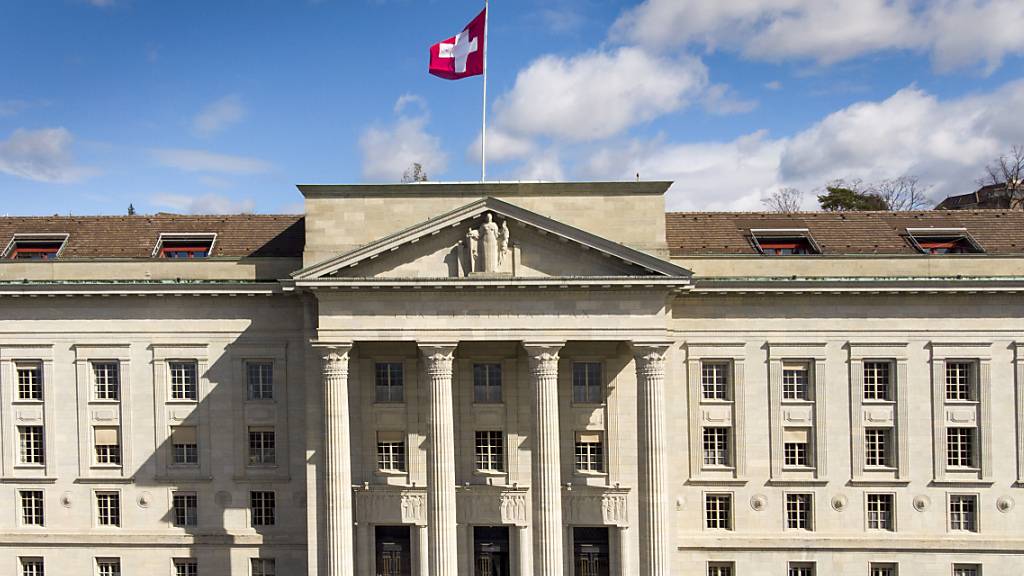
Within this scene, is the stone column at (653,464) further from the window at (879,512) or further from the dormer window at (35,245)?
the dormer window at (35,245)

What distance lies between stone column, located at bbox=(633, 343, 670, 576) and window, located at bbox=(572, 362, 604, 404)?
338 cm

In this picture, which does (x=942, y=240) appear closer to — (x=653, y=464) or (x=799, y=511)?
(x=799, y=511)

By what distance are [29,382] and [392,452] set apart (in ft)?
65.0

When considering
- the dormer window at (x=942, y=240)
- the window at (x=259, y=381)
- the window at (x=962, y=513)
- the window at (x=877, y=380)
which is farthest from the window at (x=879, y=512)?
the window at (x=259, y=381)

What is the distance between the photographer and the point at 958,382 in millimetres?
41719

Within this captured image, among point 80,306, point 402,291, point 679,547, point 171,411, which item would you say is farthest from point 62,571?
point 679,547

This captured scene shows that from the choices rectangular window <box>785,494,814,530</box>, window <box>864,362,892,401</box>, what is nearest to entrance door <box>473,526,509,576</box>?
rectangular window <box>785,494,814,530</box>

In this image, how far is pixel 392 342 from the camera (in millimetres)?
40125

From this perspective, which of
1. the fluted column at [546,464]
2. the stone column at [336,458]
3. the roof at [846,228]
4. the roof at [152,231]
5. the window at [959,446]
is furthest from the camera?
the roof at [152,231]

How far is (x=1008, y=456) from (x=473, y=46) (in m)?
34.0

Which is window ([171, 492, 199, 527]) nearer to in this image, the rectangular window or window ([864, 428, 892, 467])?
the rectangular window

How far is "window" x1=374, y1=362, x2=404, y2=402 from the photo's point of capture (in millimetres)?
41312

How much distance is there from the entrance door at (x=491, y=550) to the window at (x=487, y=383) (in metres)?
6.56

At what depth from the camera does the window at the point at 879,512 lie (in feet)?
137
